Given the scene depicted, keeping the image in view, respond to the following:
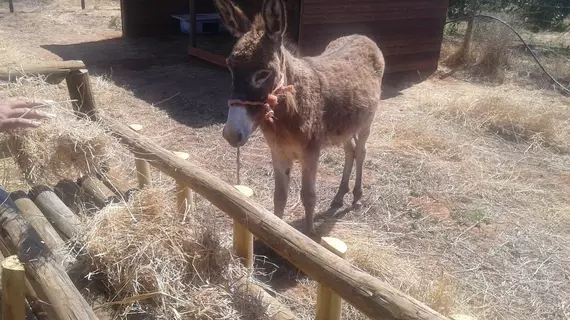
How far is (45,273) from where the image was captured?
2.19 m

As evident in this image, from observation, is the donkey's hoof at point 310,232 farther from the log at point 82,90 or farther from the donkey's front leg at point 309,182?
the log at point 82,90

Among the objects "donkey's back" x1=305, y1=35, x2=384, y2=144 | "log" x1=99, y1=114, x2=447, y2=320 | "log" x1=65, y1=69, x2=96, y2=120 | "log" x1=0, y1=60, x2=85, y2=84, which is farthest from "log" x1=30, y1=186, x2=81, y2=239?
"donkey's back" x1=305, y1=35, x2=384, y2=144

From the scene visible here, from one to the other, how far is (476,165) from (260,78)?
371 cm

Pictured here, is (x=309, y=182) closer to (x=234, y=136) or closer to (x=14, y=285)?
(x=234, y=136)

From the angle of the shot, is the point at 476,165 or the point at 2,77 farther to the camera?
the point at 476,165

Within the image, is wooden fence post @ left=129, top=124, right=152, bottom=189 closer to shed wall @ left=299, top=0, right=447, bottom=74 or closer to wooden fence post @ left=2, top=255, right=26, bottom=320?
wooden fence post @ left=2, top=255, right=26, bottom=320

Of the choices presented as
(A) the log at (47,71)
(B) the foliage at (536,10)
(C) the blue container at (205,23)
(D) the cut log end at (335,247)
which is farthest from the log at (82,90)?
(B) the foliage at (536,10)

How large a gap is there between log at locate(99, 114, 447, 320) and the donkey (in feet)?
1.22

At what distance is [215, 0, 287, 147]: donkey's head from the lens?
2.95 m

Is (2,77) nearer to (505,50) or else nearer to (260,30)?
(260,30)

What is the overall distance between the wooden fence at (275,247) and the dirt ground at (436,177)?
0.56 m

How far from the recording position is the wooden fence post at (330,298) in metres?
2.33

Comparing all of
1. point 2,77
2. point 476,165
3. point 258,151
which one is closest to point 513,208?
point 476,165

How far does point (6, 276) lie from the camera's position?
223 cm
